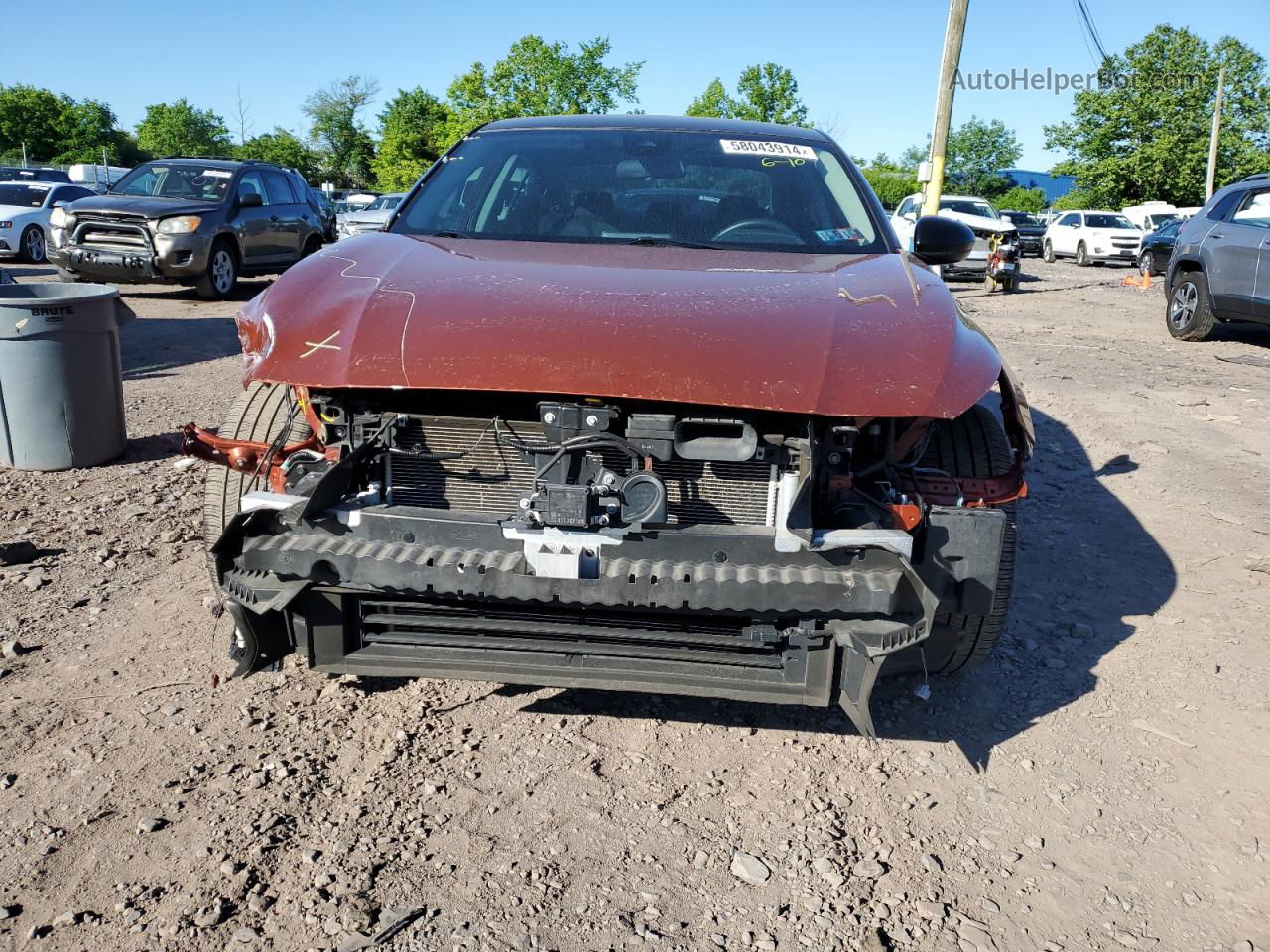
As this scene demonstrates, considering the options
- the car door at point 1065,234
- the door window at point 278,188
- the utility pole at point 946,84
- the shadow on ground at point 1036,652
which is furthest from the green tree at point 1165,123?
the shadow on ground at point 1036,652

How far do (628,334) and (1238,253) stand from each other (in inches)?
396

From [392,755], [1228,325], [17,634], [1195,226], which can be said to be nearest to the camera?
[392,755]

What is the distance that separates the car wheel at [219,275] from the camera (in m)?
12.4

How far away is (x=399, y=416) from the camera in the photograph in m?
2.57

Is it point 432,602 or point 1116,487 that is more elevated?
point 432,602

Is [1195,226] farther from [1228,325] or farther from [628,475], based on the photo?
[628,475]

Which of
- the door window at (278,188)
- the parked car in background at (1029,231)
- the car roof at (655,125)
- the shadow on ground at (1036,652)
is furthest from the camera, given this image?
the parked car in background at (1029,231)

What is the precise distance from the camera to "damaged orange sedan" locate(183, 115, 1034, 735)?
237 cm

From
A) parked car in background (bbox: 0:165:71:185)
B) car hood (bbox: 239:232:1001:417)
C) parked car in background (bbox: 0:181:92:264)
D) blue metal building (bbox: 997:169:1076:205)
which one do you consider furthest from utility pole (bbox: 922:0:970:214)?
blue metal building (bbox: 997:169:1076:205)

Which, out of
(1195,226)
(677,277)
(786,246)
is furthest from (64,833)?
(1195,226)

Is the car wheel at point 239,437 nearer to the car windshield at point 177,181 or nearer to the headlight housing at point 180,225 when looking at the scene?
the headlight housing at point 180,225

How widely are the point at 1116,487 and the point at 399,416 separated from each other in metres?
4.57

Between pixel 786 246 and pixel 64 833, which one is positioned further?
pixel 786 246

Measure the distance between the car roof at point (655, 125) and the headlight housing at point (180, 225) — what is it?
891cm
